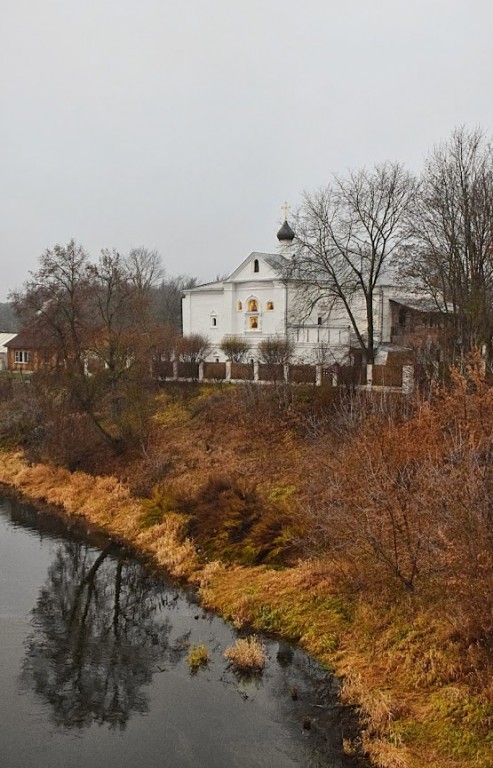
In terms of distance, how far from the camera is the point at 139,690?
Result: 8383 mm

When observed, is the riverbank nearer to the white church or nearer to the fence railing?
the fence railing

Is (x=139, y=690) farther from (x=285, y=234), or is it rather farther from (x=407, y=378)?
(x=285, y=234)

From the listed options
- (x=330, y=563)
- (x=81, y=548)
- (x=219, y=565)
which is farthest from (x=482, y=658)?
(x=81, y=548)

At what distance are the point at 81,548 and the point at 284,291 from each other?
63.6ft

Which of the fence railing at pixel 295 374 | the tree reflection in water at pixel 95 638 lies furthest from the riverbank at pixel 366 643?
the fence railing at pixel 295 374

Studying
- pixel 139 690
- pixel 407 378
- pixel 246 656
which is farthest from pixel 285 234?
pixel 139 690

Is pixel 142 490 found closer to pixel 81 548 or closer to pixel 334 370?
pixel 81 548

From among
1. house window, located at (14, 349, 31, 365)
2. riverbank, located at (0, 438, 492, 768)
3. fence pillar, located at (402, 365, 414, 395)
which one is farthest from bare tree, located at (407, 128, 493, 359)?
house window, located at (14, 349, 31, 365)

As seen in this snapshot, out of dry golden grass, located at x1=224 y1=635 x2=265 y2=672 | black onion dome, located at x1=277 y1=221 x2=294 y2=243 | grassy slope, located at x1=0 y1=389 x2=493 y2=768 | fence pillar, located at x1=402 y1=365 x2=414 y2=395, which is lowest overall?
dry golden grass, located at x1=224 y1=635 x2=265 y2=672

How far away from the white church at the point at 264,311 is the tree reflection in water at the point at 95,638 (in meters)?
16.2

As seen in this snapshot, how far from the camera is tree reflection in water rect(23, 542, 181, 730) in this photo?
26.8 ft

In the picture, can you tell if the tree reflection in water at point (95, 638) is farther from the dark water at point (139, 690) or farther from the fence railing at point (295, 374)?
the fence railing at point (295, 374)

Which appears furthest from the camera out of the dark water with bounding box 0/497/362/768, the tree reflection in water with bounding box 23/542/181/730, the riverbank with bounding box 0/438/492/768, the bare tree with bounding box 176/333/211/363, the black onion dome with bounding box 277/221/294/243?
the black onion dome with bounding box 277/221/294/243

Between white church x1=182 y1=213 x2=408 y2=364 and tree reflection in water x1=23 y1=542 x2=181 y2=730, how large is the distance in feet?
53.1
